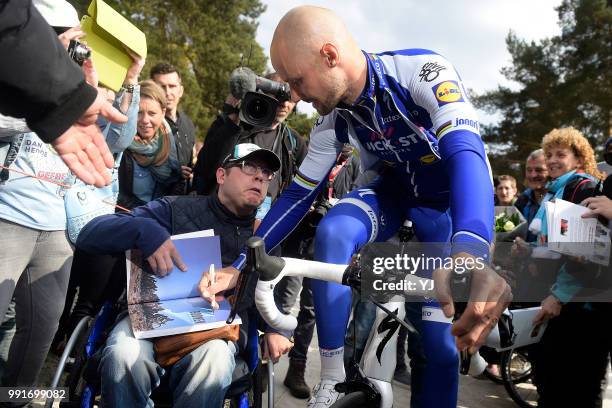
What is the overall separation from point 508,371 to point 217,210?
8.95 ft

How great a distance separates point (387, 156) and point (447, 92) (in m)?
0.42

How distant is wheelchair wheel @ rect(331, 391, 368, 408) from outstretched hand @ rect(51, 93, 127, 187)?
1.01 metres

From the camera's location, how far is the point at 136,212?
2.60 metres

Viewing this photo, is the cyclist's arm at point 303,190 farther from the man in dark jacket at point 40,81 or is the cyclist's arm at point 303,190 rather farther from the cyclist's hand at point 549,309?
the cyclist's hand at point 549,309

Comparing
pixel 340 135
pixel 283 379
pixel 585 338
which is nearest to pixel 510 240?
pixel 585 338

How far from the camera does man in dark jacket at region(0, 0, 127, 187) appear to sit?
127 centimetres

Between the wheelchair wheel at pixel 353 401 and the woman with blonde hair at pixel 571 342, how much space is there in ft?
6.29

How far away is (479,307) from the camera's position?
123cm

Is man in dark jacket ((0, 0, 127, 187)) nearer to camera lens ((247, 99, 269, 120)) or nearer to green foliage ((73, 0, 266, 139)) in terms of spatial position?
camera lens ((247, 99, 269, 120))

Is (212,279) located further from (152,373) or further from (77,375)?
(77,375)

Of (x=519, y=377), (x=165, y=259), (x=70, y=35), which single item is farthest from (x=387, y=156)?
(x=519, y=377)

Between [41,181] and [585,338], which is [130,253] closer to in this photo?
[41,181]

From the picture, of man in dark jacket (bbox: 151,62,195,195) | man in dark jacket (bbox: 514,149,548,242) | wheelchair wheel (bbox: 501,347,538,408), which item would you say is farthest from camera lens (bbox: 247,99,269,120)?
man in dark jacket (bbox: 514,149,548,242)

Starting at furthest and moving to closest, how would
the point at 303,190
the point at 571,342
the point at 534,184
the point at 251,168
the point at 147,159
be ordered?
the point at 534,184 < the point at 147,159 < the point at 571,342 < the point at 251,168 < the point at 303,190
